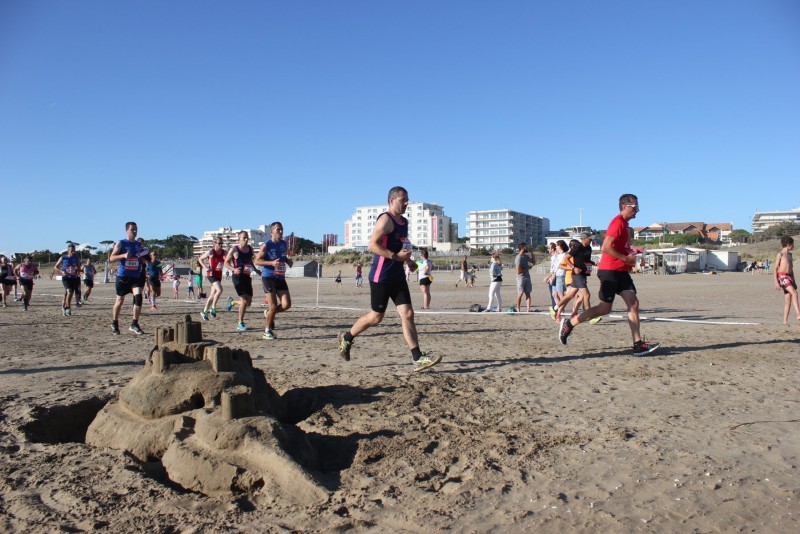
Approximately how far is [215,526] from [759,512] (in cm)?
266

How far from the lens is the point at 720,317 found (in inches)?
506

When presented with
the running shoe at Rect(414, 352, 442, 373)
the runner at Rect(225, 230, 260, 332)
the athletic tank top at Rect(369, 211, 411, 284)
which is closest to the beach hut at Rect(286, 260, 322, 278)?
the runner at Rect(225, 230, 260, 332)

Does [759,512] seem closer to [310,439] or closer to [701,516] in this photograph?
[701,516]

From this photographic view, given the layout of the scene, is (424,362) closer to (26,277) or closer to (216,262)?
(216,262)

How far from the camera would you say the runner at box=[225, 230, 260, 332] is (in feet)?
34.6

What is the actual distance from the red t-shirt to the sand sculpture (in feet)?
15.5

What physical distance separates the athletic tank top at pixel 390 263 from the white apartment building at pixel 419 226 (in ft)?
479

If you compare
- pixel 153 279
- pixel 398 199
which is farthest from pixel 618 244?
pixel 153 279

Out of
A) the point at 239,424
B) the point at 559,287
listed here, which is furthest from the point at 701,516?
the point at 559,287

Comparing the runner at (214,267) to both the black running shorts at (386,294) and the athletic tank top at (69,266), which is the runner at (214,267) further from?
the black running shorts at (386,294)

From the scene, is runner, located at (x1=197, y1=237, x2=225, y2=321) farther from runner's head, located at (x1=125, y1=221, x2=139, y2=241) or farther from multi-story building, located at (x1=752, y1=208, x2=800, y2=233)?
multi-story building, located at (x1=752, y1=208, x2=800, y2=233)

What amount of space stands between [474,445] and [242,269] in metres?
7.92

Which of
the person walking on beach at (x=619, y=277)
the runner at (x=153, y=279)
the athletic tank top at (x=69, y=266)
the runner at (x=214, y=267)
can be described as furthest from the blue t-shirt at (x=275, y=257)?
the runner at (x=153, y=279)

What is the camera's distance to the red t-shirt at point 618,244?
7.43 meters
